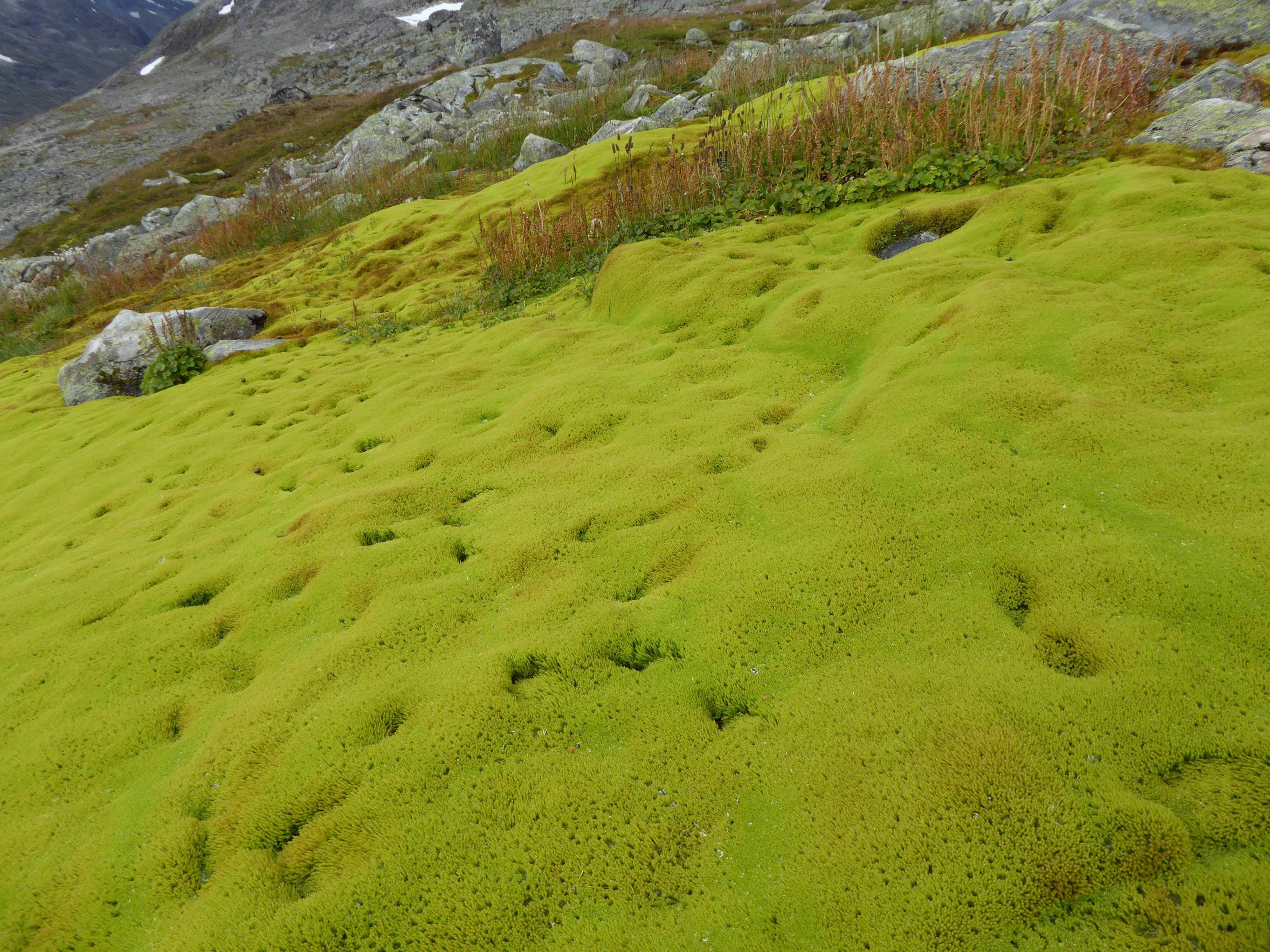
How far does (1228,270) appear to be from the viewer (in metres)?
3.91

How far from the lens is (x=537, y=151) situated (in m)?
15.9

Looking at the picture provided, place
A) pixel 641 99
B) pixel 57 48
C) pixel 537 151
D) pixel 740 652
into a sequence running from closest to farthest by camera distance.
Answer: pixel 740 652 → pixel 537 151 → pixel 641 99 → pixel 57 48

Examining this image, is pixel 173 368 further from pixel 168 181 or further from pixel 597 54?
pixel 168 181

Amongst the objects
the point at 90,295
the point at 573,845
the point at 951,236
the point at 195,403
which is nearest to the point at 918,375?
the point at 951,236

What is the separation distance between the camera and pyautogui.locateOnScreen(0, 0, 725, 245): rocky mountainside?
42438 millimetres

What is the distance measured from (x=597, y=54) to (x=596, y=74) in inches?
195

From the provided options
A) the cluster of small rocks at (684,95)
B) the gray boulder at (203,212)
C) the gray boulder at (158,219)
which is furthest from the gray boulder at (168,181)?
the gray boulder at (203,212)

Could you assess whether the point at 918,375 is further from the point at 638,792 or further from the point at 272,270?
the point at 272,270

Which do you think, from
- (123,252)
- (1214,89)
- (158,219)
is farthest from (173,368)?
(158,219)

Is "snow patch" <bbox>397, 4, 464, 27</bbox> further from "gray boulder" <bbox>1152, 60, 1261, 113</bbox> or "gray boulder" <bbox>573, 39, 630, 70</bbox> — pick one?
"gray boulder" <bbox>1152, 60, 1261, 113</bbox>

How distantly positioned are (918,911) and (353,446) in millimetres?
4893

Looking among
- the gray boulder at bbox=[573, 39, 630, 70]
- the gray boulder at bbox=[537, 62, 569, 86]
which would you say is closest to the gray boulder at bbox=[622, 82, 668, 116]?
the gray boulder at bbox=[537, 62, 569, 86]

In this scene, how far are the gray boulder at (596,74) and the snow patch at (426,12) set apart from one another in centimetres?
6035

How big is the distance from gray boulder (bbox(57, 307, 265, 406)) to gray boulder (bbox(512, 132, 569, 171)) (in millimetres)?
9170
